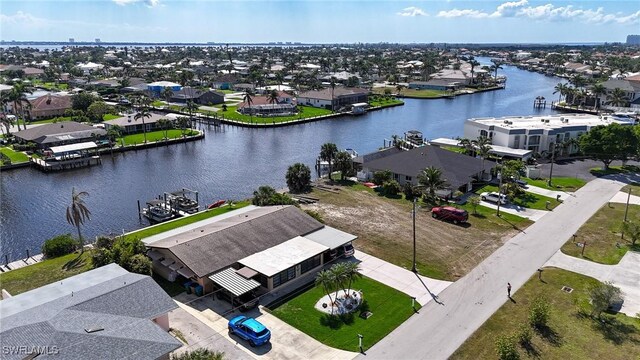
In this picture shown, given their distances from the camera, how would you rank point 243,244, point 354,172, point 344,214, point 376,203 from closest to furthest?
point 243,244, point 344,214, point 376,203, point 354,172

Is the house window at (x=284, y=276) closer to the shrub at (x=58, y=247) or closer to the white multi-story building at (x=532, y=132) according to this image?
the shrub at (x=58, y=247)

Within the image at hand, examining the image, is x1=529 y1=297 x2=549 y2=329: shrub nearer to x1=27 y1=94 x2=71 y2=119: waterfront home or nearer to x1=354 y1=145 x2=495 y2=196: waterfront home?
x1=354 y1=145 x2=495 y2=196: waterfront home

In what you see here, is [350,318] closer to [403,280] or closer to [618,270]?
[403,280]

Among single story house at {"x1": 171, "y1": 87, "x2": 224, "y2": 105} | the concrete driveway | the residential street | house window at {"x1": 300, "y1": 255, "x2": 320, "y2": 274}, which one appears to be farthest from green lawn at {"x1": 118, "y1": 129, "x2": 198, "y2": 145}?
the residential street

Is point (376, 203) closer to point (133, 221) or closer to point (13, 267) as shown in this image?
point (133, 221)

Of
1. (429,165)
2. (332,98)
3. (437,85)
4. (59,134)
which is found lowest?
(429,165)

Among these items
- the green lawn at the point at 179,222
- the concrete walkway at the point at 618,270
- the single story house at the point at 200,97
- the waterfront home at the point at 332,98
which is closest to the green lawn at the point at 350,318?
the concrete walkway at the point at 618,270

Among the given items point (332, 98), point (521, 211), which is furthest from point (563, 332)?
point (332, 98)

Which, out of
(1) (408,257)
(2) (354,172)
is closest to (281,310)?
(1) (408,257)
